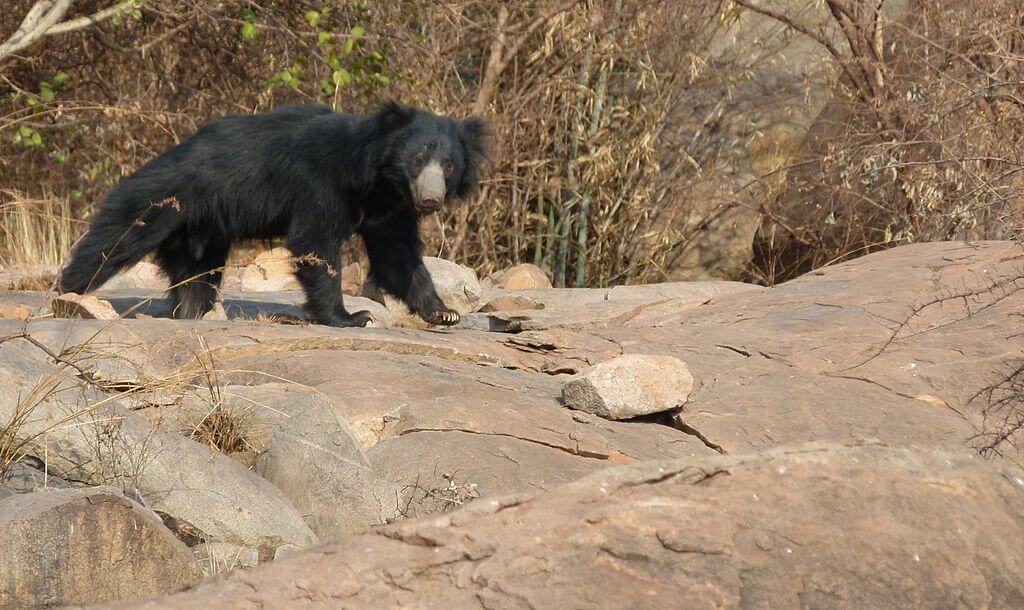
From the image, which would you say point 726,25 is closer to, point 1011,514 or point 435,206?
point 435,206

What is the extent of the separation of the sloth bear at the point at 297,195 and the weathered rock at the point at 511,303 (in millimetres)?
779

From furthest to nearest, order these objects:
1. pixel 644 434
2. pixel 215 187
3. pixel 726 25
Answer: pixel 726 25 → pixel 215 187 → pixel 644 434

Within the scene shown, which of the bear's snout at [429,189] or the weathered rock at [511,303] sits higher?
the bear's snout at [429,189]

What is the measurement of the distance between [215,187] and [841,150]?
4856 mm

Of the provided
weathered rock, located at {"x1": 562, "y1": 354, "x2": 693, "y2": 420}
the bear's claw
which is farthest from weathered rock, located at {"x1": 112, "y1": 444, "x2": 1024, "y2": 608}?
A: the bear's claw

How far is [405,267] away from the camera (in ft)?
19.5

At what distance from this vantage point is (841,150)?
8.55 meters

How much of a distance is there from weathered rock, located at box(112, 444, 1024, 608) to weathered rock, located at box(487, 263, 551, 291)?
254 inches

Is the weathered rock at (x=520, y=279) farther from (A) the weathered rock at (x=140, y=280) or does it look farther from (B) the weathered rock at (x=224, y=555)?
(B) the weathered rock at (x=224, y=555)

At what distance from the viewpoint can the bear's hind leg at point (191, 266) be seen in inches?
231

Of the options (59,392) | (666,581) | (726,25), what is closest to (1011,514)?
(666,581)

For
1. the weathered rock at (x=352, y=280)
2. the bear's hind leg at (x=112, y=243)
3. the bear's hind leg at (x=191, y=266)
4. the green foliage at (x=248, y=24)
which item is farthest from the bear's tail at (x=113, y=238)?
the weathered rock at (x=352, y=280)

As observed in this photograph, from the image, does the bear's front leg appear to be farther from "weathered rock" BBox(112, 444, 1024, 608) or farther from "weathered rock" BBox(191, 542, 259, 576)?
"weathered rock" BBox(112, 444, 1024, 608)

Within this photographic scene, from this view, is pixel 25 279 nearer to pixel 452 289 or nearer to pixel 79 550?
pixel 452 289
